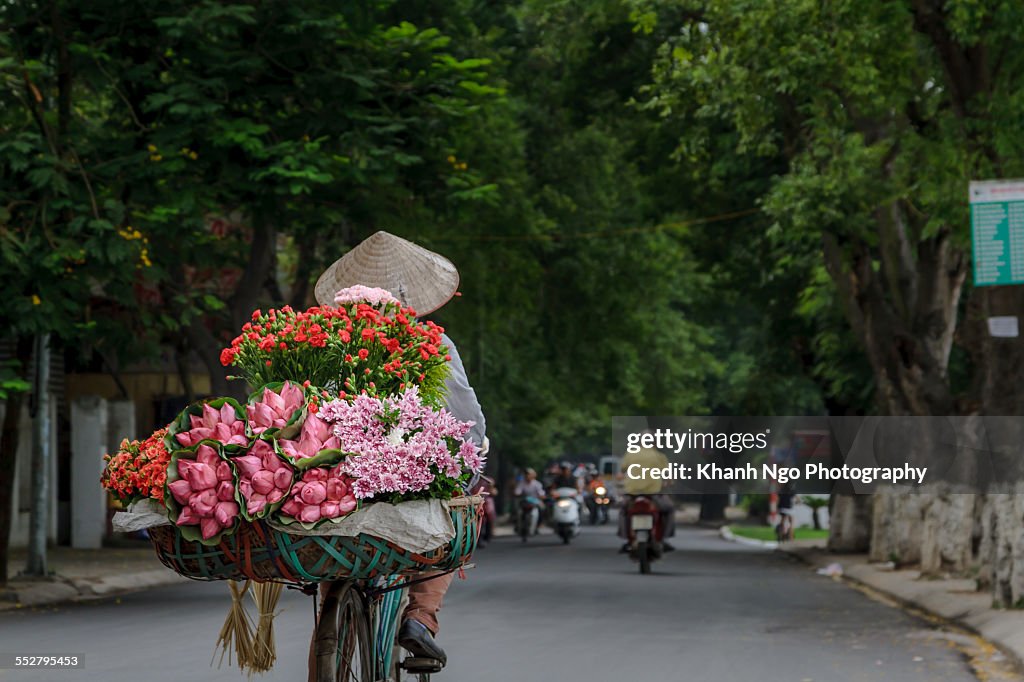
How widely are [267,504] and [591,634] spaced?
28.5 feet

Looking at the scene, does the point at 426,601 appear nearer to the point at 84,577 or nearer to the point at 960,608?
the point at 960,608

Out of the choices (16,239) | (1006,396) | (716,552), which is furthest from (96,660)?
(716,552)

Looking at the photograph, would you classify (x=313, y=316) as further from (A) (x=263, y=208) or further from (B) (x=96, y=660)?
(A) (x=263, y=208)

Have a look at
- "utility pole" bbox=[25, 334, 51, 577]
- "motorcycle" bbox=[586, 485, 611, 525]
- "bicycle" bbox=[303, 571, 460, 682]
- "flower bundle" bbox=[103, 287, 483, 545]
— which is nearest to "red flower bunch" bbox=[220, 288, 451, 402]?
"flower bundle" bbox=[103, 287, 483, 545]

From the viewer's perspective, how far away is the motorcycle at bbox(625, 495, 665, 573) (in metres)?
22.6

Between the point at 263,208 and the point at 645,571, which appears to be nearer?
the point at 263,208

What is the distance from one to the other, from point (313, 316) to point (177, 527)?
2.69ft

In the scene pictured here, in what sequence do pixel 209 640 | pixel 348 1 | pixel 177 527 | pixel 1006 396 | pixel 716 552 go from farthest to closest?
pixel 716 552
pixel 348 1
pixel 1006 396
pixel 209 640
pixel 177 527

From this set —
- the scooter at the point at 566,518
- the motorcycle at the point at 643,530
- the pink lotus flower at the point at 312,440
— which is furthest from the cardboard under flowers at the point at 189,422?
the scooter at the point at 566,518

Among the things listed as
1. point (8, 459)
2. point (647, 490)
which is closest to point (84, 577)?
point (8, 459)

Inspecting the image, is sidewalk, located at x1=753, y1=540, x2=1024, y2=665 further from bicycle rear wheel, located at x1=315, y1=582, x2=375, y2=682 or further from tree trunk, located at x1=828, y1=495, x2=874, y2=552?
bicycle rear wheel, located at x1=315, y1=582, x2=375, y2=682

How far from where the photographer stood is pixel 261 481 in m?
4.77

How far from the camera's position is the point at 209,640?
12.3m

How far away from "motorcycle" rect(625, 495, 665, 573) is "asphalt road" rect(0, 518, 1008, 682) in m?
1.40
